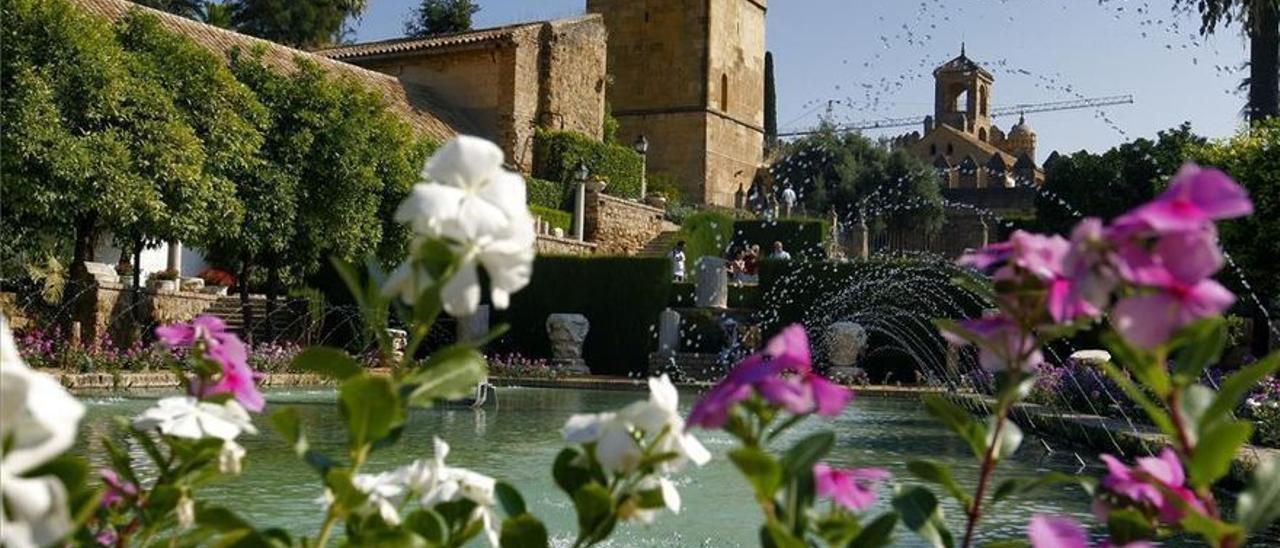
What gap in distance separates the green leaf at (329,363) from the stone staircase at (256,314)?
2082 cm

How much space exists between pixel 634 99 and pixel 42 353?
3228 centimetres

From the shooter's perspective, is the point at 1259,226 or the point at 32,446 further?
the point at 1259,226

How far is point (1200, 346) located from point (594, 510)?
61 centimetres

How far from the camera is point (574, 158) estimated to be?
33.7 metres

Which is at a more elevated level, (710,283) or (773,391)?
(710,283)

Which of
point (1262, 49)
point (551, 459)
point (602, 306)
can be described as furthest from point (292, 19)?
point (551, 459)

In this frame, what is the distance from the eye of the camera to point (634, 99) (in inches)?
1797

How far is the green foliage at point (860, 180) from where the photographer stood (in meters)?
45.8

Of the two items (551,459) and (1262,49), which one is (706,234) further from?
(551,459)

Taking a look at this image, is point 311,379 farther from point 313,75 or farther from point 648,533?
point 648,533

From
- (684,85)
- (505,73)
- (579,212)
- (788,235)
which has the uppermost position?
(684,85)

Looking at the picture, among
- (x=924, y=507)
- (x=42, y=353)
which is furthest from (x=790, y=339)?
(x=42, y=353)

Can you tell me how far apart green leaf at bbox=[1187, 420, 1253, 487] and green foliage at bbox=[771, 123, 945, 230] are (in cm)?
4478

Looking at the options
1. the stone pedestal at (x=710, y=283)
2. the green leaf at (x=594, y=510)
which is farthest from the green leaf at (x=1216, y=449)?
the stone pedestal at (x=710, y=283)
